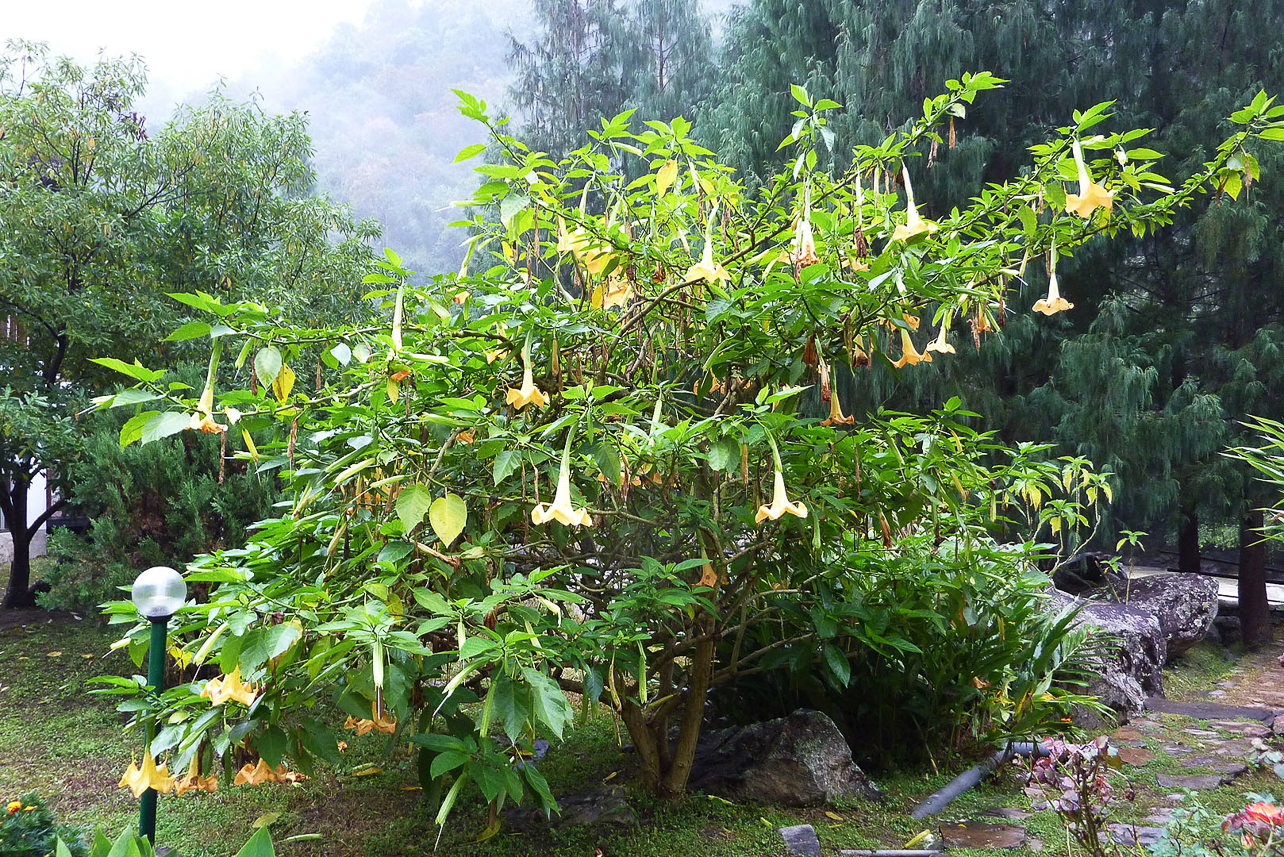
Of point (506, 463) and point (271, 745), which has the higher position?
point (506, 463)

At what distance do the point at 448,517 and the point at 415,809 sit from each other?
4.75ft

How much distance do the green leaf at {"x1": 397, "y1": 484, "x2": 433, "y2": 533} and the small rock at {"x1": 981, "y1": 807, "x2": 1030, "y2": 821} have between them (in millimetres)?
1928

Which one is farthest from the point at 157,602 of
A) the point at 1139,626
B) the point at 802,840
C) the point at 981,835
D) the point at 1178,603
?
the point at 1178,603

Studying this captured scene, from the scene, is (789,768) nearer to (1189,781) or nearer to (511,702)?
(1189,781)

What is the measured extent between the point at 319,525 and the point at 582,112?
38.0ft

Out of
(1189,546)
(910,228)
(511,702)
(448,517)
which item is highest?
(910,228)

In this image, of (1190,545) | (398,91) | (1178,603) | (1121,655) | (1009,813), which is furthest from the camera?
(398,91)

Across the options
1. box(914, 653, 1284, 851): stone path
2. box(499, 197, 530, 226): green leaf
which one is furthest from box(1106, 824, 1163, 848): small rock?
box(499, 197, 530, 226): green leaf

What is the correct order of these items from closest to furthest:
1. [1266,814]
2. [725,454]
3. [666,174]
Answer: [1266,814] < [725,454] < [666,174]

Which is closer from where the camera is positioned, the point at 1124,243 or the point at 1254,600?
the point at 1124,243

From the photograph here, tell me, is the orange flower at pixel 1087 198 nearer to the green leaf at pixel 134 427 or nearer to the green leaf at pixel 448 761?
the green leaf at pixel 448 761

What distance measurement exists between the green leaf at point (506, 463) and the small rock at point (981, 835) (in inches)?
62.9

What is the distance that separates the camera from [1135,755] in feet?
9.59

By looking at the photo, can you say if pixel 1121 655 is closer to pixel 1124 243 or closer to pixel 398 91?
pixel 1124 243
